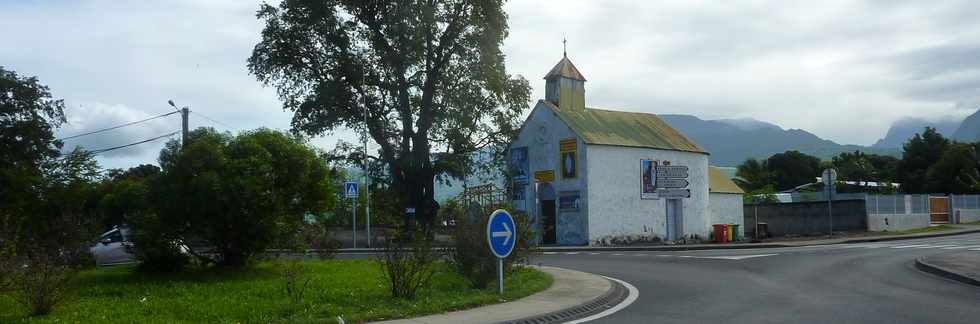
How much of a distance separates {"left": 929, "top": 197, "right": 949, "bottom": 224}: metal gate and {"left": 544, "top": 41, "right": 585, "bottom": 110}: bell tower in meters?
24.7

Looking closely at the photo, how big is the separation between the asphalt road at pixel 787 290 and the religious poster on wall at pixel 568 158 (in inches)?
584

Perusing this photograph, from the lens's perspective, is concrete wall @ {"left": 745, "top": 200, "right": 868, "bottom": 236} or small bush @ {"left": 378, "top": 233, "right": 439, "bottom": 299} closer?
small bush @ {"left": 378, "top": 233, "right": 439, "bottom": 299}

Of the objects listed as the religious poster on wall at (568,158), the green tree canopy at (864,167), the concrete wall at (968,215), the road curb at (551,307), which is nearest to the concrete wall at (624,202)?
the religious poster on wall at (568,158)

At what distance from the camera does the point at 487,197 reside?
1642 centimetres

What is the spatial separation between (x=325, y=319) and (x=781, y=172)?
94.5 metres

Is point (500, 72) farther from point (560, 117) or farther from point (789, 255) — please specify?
point (789, 255)

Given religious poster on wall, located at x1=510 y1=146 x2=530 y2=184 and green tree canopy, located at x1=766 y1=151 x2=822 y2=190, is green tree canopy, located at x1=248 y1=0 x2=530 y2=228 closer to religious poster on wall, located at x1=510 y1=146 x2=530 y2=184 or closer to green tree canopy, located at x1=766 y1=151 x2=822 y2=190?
religious poster on wall, located at x1=510 y1=146 x2=530 y2=184

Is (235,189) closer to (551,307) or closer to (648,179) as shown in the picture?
(551,307)

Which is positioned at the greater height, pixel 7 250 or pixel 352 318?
pixel 7 250

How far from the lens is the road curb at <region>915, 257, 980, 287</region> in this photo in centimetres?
1562

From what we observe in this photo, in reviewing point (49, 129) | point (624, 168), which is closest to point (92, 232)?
point (624, 168)

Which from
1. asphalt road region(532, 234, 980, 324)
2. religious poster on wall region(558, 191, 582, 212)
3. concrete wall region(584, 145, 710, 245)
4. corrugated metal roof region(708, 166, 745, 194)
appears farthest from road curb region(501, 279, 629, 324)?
corrugated metal roof region(708, 166, 745, 194)

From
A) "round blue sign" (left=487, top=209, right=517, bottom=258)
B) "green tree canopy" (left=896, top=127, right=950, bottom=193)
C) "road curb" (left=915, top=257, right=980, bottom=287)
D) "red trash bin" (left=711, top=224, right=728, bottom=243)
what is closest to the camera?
"round blue sign" (left=487, top=209, right=517, bottom=258)

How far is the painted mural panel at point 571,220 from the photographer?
37.6 meters
